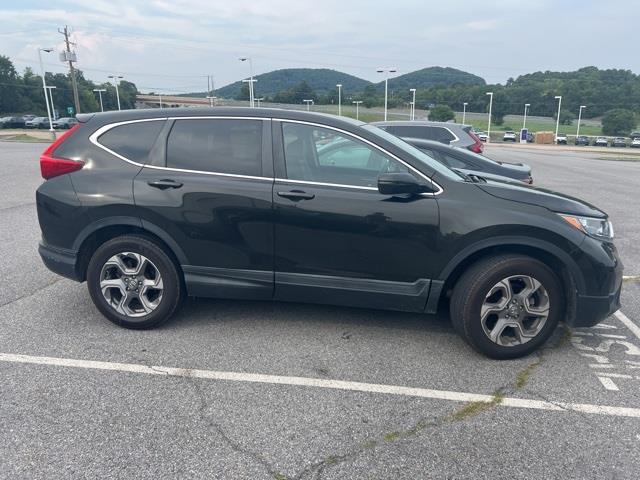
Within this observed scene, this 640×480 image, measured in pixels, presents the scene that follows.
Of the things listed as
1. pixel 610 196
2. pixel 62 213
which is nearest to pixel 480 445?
pixel 62 213

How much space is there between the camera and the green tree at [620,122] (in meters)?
84.9

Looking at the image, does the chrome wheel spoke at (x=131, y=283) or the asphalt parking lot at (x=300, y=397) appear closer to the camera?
the asphalt parking lot at (x=300, y=397)

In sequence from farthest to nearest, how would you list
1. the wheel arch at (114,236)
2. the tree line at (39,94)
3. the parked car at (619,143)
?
the tree line at (39,94)
the parked car at (619,143)
the wheel arch at (114,236)

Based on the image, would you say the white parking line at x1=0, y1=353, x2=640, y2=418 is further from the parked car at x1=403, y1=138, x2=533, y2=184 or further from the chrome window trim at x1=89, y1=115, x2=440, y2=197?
the parked car at x1=403, y1=138, x2=533, y2=184

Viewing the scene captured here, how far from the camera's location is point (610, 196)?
39.1ft


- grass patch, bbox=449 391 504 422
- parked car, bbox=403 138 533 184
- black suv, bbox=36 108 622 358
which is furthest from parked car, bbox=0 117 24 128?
grass patch, bbox=449 391 504 422

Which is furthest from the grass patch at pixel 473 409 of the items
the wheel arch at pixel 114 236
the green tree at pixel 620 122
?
the green tree at pixel 620 122

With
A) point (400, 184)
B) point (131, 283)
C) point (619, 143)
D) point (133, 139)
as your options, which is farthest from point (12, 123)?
point (619, 143)

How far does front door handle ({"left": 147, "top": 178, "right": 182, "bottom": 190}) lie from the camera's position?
3.81 metres

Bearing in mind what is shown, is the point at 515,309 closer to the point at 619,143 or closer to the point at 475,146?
the point at 475,146

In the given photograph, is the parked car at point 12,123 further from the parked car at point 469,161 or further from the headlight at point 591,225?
the headlight at point 591,225

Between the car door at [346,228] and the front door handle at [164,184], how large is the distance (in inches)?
31.3

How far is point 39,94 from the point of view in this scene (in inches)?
3492

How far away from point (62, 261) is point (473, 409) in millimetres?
3331
